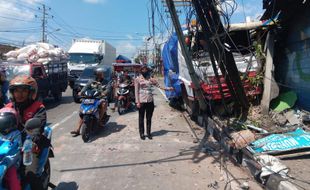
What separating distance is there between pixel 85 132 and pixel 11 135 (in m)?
4.61

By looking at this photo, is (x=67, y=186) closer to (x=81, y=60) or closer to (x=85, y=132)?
(x=85, y=132)

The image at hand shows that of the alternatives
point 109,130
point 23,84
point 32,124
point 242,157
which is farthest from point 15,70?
point 32,124

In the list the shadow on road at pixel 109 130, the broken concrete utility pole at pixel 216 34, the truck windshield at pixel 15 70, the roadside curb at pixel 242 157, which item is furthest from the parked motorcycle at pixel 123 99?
the broken concrete utility pole at pixel 216 34

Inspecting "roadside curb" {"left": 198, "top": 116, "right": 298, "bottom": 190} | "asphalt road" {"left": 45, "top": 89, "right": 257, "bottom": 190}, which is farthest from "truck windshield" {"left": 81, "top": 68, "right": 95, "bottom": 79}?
"roadside curb" {"left": 198, "top": 116, "right": 298, "bottom": 190}

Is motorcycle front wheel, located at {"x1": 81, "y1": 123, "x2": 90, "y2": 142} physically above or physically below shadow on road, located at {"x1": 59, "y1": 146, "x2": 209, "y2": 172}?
above

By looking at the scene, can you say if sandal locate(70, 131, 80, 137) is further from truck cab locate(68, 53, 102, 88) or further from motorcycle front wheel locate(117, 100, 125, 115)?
truck cab locate(68, 53, 102, 88)

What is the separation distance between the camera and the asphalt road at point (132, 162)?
5.48 meters

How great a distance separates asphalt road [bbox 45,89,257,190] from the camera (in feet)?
18.0

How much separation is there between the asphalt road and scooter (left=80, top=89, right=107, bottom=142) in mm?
255

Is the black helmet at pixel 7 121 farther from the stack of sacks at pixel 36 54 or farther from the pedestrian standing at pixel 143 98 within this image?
the stack of sacks at pixel 36 54

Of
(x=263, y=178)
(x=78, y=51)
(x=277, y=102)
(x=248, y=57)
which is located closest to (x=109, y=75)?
(x=78, y=51)

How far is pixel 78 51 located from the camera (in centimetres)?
2683

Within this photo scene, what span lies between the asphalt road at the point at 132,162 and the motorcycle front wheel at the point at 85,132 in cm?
18

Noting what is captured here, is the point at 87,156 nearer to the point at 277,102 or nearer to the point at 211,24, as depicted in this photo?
the point at 211,24
